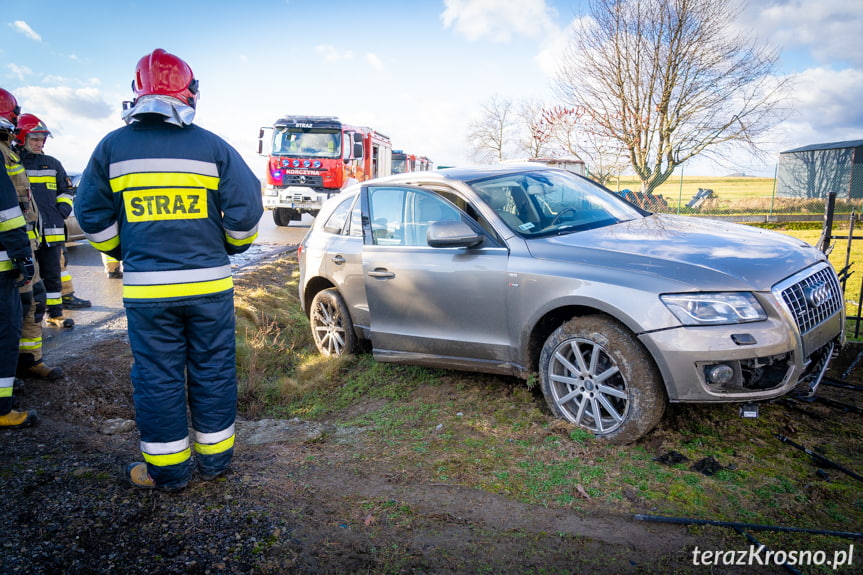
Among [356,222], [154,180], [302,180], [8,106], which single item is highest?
[8,106]

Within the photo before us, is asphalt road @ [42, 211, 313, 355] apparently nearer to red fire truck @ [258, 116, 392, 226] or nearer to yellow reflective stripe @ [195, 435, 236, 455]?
red fire truck @ [258, 116, 392, 226]

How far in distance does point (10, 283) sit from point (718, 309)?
452cm

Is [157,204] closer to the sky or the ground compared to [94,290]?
closer to the sky

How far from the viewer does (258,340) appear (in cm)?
621

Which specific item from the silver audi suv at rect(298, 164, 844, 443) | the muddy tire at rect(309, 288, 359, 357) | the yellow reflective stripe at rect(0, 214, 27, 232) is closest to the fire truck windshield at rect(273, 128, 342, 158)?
the muddy tire at rect(309, 288, 359, 357)

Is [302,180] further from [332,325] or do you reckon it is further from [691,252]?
[691,252]

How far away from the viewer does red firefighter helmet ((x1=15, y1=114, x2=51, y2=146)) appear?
6305 mm

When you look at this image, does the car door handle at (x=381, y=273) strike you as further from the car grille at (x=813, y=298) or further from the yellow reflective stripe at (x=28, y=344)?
the yellow reflective stripe at (x=28, y=344)

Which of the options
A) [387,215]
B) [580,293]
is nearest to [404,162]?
[387,215]

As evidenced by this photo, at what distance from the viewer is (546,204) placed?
4461 mm

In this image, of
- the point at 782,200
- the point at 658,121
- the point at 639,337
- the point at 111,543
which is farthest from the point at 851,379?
the point at 782,200

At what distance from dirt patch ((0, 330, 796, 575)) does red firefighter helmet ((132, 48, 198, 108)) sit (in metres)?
2.06

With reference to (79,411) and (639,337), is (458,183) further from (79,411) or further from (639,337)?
(79,411)

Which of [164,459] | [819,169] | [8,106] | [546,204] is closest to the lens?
[164,459]
